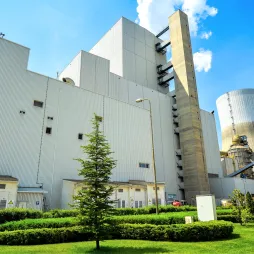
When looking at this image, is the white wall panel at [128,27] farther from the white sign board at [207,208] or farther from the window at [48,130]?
the white sign board at [207,208]

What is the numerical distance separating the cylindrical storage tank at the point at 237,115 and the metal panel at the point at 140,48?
1855 inches

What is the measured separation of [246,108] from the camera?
85312 millimetres

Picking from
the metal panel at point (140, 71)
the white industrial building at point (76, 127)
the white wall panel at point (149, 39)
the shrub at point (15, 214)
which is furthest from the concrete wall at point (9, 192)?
the white wall panel at point (149, 39)

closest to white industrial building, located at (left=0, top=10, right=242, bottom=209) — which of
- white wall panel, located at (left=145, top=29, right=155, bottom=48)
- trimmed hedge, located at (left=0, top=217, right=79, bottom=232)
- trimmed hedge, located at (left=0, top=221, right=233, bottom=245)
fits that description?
white wall panel, located at (left=145, top=29, right=155, bottom=48)

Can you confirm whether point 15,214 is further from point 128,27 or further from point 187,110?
point 128,27

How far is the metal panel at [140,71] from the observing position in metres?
55.7

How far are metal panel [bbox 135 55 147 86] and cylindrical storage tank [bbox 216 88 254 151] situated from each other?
46326mm

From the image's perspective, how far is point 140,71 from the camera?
56.5 m

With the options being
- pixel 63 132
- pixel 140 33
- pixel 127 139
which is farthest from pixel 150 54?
pixel 63 132

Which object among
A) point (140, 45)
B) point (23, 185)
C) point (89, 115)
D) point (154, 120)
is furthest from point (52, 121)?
point (140, 45)

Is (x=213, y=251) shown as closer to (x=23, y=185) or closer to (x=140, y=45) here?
(x=23, y=185)

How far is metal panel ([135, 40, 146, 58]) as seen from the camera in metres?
57.1

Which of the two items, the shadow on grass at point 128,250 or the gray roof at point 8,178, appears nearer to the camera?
the shadow on grass at point 128,250

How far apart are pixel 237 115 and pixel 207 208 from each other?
78.2 metres
